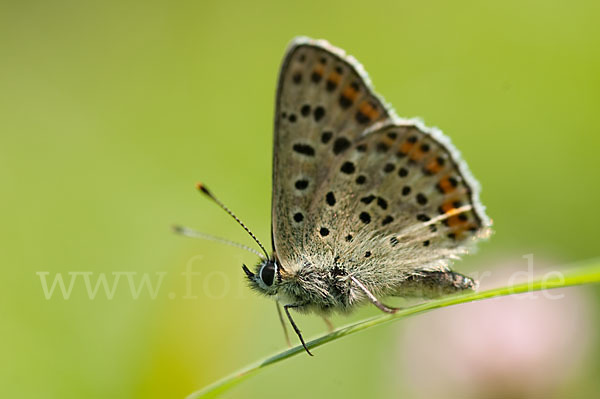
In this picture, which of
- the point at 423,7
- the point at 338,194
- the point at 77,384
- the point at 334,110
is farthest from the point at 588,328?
the point at 423,7

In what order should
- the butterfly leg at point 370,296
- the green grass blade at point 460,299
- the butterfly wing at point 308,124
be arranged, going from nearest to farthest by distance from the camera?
the green grass blade at point 460,299
the butterfly leg at point 370,296
the butterfly wing at point 308,124

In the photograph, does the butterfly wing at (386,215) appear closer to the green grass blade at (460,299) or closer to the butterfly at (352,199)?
the butterfly at (352,199)

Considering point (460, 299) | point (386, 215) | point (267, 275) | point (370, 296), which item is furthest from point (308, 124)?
point (460, 299)

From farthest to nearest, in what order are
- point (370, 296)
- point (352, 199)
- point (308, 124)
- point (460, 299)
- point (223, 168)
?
1. point (223, 168)
2. point (352, 199)
3. point (308, 124)
4. point (370, 296)
5. point (460, 299)

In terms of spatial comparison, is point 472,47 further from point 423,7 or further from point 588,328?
point 588,328

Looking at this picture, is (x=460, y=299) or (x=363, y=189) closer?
(x=460, y=299)

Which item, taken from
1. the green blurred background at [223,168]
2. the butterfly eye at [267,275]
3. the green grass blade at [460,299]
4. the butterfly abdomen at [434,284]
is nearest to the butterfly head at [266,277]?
the butterfly eye at [267,275]

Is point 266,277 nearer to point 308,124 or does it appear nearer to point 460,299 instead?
point 308,124

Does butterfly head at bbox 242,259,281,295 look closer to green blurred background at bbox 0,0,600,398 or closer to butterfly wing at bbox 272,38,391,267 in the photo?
butterfly wing at bbox 272,38,391,267
